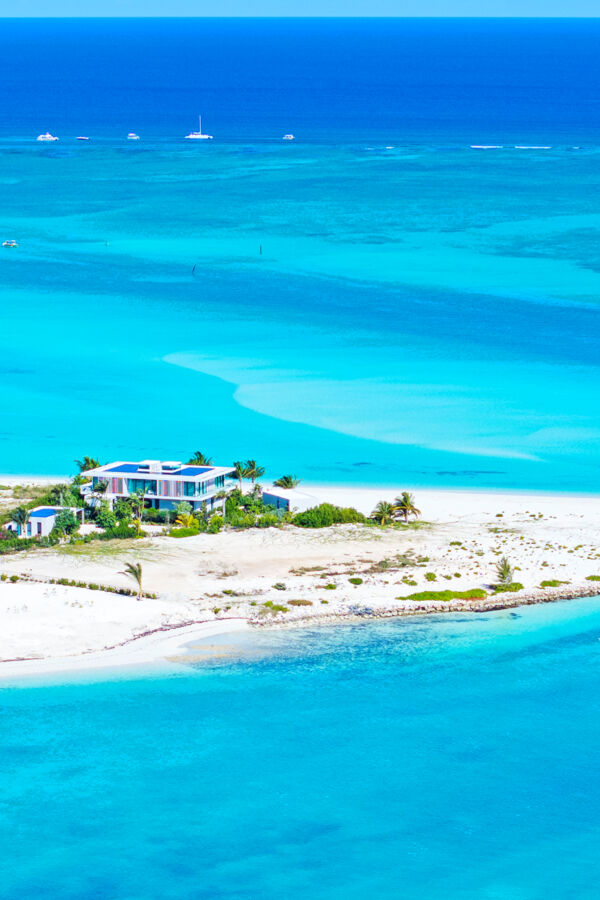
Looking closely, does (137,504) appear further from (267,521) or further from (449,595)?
(449,595)

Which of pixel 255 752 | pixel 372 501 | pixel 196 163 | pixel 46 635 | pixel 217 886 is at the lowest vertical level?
pixel 217 886

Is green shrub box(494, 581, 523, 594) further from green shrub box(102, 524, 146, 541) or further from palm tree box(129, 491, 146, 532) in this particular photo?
palm tree box(129, 491, 146, 532)

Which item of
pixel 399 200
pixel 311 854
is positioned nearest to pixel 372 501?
pixel 311 854

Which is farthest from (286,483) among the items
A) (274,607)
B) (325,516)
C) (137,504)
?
(274,607)

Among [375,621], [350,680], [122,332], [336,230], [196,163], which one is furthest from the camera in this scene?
[196,163]

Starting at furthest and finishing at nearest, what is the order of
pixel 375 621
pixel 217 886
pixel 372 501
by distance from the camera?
pixel 372 501 → pixel 375 621 → pixel 217 886

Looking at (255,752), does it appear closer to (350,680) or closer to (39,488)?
(350,680)
